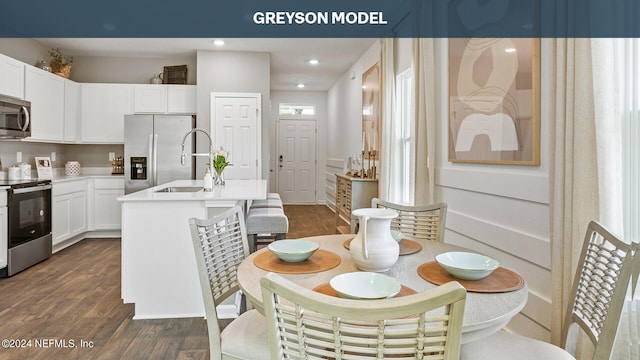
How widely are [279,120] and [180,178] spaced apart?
4.23 meters

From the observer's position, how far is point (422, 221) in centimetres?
235

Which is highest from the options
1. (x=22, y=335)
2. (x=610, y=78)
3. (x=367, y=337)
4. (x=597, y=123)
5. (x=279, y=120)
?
(x=279, y=120)

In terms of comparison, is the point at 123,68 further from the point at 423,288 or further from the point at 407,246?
the point at 423,288

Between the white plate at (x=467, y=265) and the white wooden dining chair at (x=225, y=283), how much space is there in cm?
70

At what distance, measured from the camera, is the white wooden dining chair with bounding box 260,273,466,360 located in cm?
74

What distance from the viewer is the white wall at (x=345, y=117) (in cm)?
611

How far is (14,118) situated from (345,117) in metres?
4.81

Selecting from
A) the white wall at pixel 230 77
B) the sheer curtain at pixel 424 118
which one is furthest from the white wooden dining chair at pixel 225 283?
the white wall at pixel 230 77

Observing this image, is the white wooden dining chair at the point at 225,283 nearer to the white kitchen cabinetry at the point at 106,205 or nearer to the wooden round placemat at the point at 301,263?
the wooden round placemat at the point at 301,263

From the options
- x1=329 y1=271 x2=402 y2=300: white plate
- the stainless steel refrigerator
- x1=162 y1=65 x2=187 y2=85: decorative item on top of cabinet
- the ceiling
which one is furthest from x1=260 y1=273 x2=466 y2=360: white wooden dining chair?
x1=162 y1=65 x2=187 y2=85: decorative item on top of cabinet
